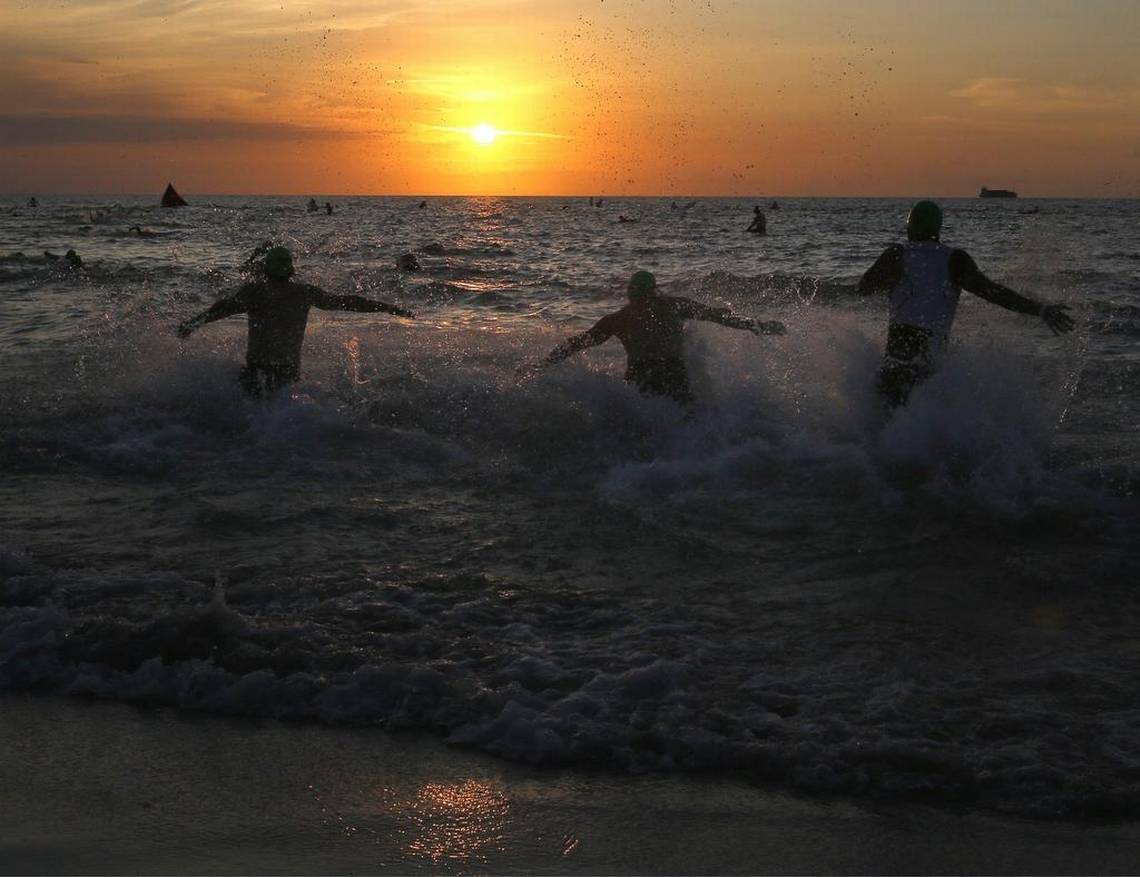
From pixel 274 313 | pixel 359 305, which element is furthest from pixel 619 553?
pixel 274 313

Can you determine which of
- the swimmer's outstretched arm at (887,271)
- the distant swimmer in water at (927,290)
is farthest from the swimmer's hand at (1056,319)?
the swimmer's outstretched arm at (887,271)

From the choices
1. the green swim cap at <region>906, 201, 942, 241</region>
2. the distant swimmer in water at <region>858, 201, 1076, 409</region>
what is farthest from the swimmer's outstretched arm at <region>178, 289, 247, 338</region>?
the green swim cap at <region>906, 201, 942, 241</region>

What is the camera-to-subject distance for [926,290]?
776cm

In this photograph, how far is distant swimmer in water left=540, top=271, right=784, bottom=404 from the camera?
8.96 meters

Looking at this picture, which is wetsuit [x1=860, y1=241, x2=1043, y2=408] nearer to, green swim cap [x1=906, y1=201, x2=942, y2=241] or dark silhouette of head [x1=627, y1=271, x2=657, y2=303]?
green swim cap [x1=906, y1=201, x2=942, y2=241]

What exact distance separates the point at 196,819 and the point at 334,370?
8.60 meters

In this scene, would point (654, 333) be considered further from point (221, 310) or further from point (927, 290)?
point (221, 310)

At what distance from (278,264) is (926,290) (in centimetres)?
558

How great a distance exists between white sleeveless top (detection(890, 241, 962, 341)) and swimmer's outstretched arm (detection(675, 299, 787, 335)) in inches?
47.7

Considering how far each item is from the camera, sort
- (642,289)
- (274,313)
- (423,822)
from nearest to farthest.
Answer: (423,822), (642,289), (274,313)

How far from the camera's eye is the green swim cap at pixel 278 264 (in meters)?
9.83

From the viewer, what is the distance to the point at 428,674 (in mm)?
4516

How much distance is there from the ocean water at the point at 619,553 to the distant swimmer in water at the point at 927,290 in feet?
1.21

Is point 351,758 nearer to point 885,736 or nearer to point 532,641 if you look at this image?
point 532,641
